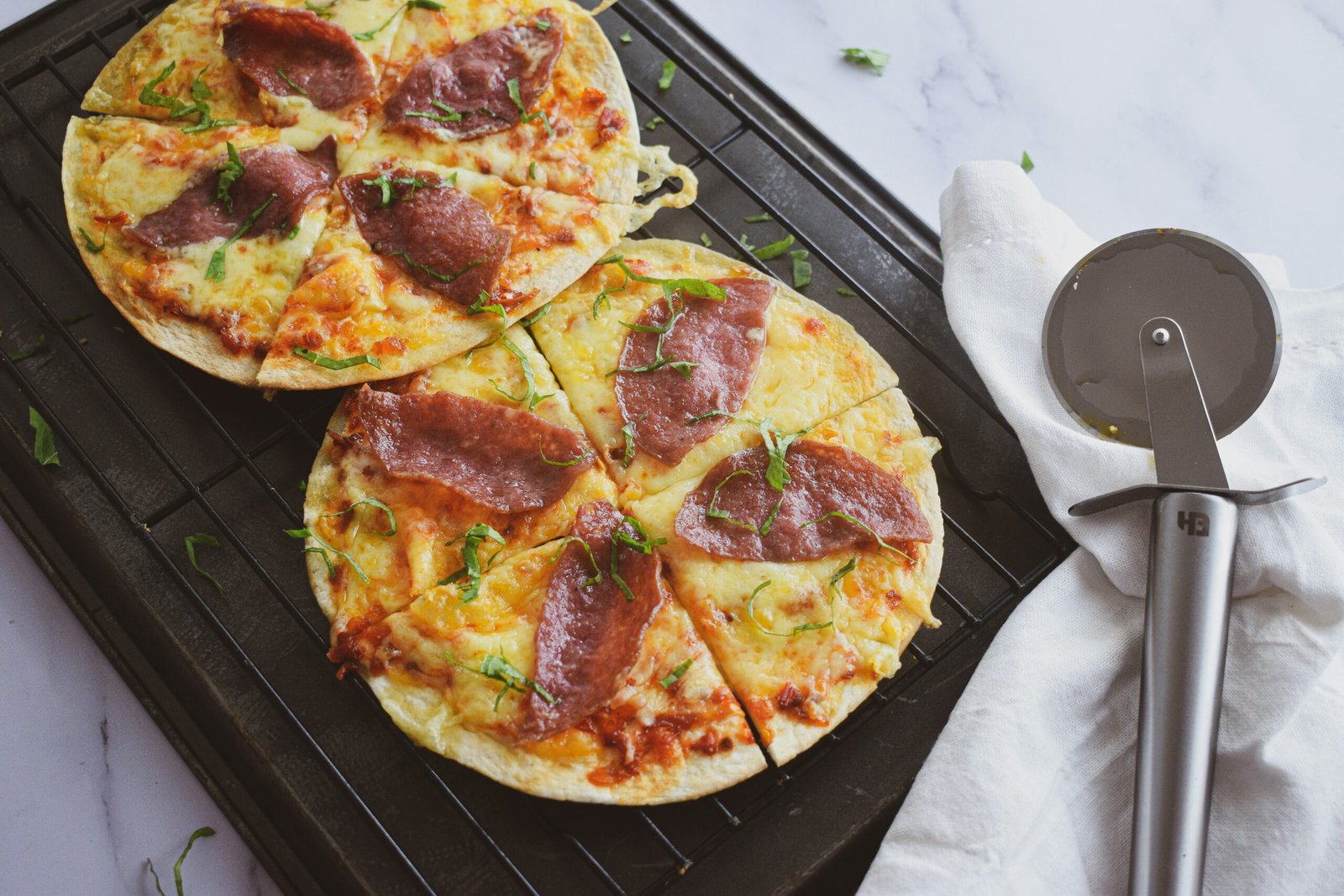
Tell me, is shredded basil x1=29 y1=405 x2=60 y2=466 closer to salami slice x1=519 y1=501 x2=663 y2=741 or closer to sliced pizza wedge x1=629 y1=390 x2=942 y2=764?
salami slice x1=519 y1=501 x2=663 y2=741

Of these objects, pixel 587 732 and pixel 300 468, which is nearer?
pixel 587 732

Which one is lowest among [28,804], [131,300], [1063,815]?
[28,804]

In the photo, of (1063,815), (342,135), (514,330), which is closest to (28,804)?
(514,330)

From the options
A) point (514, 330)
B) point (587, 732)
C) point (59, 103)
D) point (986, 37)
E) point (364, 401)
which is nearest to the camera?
point (587, 732)

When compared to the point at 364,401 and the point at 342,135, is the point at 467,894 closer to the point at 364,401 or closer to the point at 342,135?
the point at 364,401

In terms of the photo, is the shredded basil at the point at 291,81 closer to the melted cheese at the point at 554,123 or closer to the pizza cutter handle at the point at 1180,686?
the melted cheese at the point at 554,123

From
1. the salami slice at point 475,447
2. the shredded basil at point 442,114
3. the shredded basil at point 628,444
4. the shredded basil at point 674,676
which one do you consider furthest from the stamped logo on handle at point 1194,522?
the shredded basil at point 442,114

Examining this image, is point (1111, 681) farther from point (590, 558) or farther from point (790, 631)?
point (590, 558)
